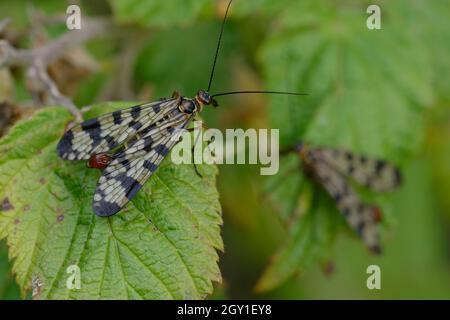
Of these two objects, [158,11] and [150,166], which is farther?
[158,11]

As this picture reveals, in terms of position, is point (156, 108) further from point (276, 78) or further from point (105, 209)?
point (276, 78)

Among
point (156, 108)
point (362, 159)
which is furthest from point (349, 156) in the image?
point (156, 108)

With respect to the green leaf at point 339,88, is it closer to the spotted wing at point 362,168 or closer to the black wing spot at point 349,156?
the spotted wing at point 362,168

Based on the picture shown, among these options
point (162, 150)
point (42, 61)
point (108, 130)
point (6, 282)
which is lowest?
point (6, 282)

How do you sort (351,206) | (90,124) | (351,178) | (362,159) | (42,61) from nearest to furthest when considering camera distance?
(90,124)
(42,61)
(351,206)
(351,178)
(362,159)

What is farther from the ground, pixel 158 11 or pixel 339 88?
pixel 158 11

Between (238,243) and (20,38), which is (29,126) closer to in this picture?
(20,38)

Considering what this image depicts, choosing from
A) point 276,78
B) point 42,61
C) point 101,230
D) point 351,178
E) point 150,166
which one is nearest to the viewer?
point 101,230

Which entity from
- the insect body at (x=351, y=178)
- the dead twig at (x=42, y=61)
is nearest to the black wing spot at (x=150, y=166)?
the dead twig at (x=42, y=61)
